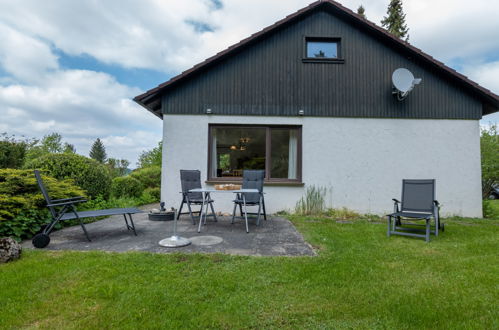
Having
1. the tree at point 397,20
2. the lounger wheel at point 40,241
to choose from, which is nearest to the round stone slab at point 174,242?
the lounger wheel at point 40,241

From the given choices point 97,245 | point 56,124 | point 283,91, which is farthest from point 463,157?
point 56,124

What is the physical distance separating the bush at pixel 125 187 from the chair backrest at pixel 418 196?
8.41m

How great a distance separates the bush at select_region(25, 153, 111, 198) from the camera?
604 cm

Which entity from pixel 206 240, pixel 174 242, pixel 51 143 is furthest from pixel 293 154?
pixel 51 143

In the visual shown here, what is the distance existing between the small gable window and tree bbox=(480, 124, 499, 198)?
31.7 feet

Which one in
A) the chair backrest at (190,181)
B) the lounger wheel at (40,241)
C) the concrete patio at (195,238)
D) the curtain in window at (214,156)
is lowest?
the concrete patio at (195,238)

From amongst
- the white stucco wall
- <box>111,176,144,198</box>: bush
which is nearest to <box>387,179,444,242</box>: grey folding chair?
the white stucco wall

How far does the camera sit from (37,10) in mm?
6668

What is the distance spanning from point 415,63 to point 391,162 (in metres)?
2.70

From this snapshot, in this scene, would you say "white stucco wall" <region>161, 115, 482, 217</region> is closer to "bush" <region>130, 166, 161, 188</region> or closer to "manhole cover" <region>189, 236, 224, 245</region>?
"manhole cover" <region>189, 236, 224, 245</region>

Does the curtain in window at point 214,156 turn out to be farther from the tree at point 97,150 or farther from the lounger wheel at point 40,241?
the tree at point 97,150

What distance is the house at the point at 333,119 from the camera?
6730 mm

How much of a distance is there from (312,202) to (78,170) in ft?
19.1

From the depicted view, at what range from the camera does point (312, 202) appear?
671 centimetres
